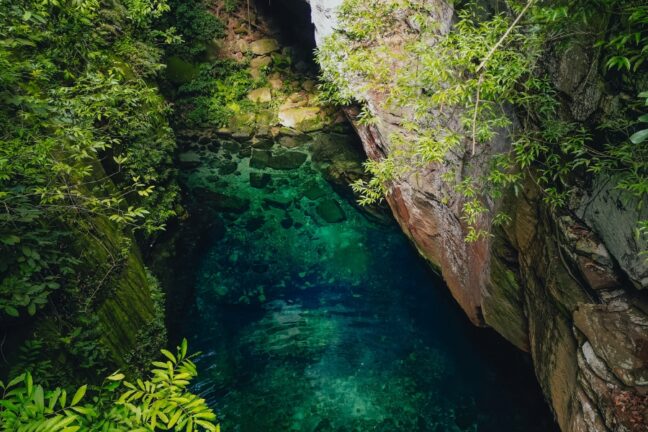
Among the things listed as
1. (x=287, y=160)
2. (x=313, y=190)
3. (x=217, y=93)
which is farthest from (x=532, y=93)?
(x=217, y=93)

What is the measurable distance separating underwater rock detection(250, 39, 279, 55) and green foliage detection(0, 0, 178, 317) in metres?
6.29

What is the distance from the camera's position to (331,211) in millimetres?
10148

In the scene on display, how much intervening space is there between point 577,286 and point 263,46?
43.4ft

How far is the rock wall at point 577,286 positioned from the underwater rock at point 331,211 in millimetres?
4392

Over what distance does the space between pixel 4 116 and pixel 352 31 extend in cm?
522

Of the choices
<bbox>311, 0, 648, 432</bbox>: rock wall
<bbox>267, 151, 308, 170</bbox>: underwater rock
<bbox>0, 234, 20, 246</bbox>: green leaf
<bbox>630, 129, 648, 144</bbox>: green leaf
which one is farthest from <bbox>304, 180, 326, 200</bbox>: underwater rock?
<bbox>630, 129, 648, 144</bbox>: green leaf

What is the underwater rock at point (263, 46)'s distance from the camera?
45.0ft

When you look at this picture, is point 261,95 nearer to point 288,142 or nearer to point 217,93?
point 217,93

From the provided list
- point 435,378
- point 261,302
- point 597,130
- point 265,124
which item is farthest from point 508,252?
point 265,124

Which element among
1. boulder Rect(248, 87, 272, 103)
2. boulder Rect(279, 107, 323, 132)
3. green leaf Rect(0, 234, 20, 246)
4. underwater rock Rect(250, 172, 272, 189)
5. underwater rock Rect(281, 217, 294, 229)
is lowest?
underwater rock Rect(281, 217, 294, 229)

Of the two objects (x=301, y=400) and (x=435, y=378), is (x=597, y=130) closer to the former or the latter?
(x=435, y=378)

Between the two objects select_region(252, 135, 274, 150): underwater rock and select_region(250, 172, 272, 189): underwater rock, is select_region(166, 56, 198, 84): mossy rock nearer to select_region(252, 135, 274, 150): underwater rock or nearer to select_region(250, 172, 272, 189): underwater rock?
select_region(252, 135, 274, 150): underwater rock

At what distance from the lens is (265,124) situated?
12555mm

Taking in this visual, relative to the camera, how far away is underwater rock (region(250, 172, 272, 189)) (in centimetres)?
1084
